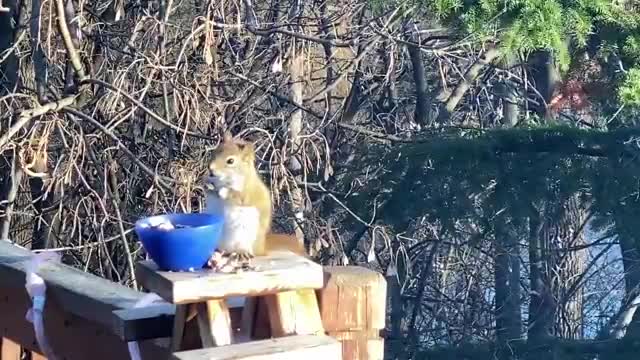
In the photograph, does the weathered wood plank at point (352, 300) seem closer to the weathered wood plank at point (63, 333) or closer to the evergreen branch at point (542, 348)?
the weathered wood plank at point (63, 333)

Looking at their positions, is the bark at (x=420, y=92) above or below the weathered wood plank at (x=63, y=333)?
above

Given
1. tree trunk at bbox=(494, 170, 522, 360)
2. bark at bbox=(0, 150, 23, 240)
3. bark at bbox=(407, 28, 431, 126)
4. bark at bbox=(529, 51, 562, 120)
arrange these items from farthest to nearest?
bark at bbox=(407, 28, 431, 126) → bark at bbox=(529, 51, 562, 120) → bark at bbox=(0, 150, 23, 240) → tree trunk at bbox=(494, 170, 522, 360)

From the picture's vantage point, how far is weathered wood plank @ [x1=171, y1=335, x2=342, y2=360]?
135 centimetres

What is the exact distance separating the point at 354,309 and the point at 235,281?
0.24m

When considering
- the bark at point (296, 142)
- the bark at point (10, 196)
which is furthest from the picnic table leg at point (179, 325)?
the bark at point (10, 196)

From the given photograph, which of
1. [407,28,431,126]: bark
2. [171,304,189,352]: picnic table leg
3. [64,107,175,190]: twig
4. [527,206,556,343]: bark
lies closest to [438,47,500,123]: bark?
[407,28,431,126]: bark

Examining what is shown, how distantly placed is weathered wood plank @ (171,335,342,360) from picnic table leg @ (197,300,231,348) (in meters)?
0.03

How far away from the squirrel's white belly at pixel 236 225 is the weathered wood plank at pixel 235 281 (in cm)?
10

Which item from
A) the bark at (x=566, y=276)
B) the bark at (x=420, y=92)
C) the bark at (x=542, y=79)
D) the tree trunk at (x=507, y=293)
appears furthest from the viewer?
the bark at (x=420, y=92)

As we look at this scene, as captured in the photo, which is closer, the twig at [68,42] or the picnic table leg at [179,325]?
the picnic table leg at [179,325]

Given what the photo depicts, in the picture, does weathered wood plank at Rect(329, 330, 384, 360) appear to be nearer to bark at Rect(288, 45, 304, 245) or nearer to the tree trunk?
the tree trunk

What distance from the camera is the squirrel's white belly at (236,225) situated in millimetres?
1591

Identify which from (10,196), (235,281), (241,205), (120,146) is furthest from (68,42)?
(235,281)

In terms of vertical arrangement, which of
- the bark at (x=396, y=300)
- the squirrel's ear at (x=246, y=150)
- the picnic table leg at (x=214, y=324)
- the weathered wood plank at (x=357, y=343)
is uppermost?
the squirrel's ear at (x=246, y=150)
